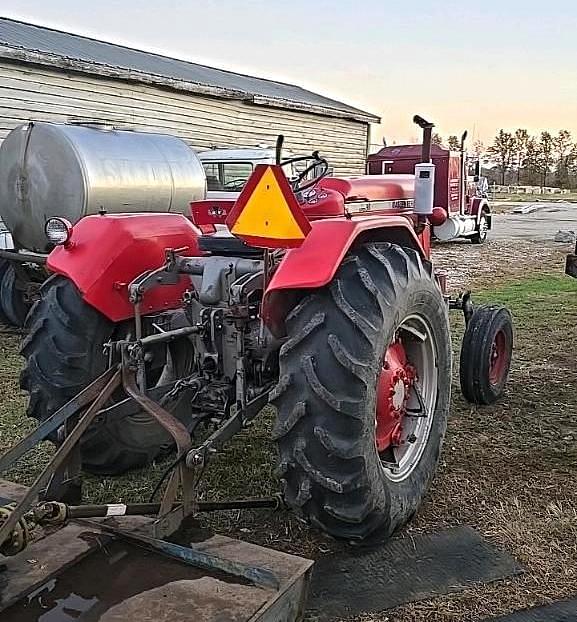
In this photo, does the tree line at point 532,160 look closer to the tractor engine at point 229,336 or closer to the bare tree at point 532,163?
the bare tree at point 532,163

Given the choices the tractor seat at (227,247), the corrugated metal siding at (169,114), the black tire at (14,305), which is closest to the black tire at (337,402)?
the tractor seat at (227,247)

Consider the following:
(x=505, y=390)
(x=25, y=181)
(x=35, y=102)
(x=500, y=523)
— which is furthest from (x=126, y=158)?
(x=500, y=523)

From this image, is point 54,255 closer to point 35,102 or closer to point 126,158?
point 126,158

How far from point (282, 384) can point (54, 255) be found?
1.43 meters

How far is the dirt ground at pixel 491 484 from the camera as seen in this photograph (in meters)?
3.02

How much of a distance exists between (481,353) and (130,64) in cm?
1218

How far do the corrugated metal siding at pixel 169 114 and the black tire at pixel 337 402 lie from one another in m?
9.21

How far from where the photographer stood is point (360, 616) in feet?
9.30

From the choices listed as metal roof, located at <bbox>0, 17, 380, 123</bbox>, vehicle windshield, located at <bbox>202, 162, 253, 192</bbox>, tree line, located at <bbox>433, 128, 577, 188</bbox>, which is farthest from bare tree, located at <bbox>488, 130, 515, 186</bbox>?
vehicle windshield, located at <bbox>202, 162, 253, 192</bbox>

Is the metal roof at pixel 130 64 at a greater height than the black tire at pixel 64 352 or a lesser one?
greater

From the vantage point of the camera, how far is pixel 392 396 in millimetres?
3311

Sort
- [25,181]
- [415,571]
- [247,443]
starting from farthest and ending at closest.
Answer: [25,181]
[247,443]
[415,571]

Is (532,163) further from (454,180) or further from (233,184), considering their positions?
(233,184)

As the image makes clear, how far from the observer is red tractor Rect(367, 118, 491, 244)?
15906 mm
